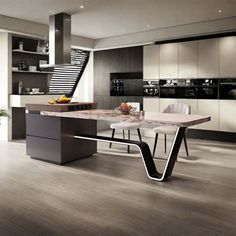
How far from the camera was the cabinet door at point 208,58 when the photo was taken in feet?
20.5

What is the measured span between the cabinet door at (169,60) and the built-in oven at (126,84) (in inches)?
35.9

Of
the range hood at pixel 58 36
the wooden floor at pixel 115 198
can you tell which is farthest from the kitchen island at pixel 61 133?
the range hood at pixel 58 36

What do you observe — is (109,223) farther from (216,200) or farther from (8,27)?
(8,27)

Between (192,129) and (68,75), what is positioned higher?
(68,75)

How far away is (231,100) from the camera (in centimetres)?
616

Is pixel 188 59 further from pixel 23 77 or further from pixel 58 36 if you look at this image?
pixel 23 77

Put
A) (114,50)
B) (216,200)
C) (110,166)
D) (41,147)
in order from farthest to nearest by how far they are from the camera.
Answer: (114,50), (41,147), (110,166), (216,200)

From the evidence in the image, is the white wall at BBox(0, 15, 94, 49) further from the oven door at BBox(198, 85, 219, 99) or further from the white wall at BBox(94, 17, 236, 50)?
the oven door at BBox(198, 85, 219, 99)

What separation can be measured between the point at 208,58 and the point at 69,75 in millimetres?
4011

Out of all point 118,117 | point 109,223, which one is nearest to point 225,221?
point 109,223

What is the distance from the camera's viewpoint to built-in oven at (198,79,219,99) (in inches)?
249

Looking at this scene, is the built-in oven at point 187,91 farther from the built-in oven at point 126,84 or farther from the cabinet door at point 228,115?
the built-in oven at point 126,84

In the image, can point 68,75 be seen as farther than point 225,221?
Yes

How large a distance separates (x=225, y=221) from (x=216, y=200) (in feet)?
1.67
